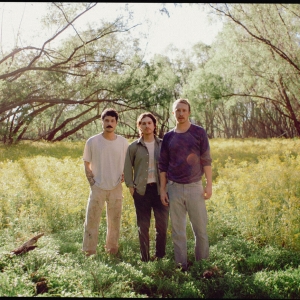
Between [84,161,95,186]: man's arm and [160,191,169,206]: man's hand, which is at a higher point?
[84,161,95,186]: man's arm

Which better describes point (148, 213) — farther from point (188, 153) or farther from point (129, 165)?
point (188, 153)

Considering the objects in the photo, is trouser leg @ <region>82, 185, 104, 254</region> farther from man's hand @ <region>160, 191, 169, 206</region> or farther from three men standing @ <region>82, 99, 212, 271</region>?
man's hand @ <region>160, 191, 169, 206</region>

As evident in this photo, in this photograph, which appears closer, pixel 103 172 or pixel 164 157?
pixel 164 157

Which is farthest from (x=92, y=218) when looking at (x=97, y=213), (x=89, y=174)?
(x=89, y=174)

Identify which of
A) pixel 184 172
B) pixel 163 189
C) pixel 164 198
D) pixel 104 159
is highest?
pixel 104 159

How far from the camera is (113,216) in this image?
15.6 feet

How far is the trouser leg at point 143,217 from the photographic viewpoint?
14.8 feet

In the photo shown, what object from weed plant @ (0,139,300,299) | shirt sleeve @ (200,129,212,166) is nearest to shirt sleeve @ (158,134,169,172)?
shirt sleeve @ (200,129,212,166)

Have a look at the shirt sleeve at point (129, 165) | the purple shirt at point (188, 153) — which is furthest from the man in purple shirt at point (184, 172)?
the shirt sleeve at point (129, 165)

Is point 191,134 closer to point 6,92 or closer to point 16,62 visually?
point 6,92

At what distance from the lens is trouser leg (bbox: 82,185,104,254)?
181 inches

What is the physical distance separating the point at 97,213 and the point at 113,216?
0.24 m

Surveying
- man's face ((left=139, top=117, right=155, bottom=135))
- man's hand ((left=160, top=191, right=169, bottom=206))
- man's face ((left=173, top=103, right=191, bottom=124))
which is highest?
man's face ((left=173, top=103, right=191, bottom=124))

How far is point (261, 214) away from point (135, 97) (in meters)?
14.4
